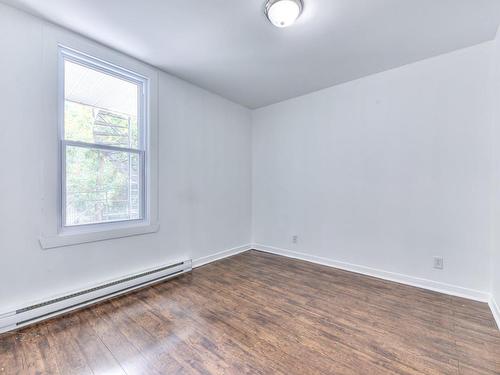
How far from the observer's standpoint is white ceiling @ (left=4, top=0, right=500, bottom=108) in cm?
187

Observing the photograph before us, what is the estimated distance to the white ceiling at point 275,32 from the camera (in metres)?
1.87

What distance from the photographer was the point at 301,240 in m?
3.67

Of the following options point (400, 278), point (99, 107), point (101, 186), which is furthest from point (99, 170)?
point (400, 278)

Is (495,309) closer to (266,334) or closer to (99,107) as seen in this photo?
(266,334)

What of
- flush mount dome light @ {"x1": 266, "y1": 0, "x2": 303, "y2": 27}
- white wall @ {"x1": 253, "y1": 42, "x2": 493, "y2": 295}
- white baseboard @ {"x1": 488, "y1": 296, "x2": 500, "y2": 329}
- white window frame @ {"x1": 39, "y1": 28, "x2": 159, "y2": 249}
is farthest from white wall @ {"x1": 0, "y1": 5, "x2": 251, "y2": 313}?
white baseboard @ {"x1": 488, "y1": 296, "x2": 500, "y2": 329}

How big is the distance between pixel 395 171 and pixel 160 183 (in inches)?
114

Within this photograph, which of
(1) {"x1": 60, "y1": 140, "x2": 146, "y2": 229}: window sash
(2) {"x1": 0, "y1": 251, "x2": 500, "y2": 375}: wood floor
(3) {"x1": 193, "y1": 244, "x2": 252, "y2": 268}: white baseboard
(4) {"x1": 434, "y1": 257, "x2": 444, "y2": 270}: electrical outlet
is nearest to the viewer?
(2) {"x1": 0, "y1": 251, "x2": 500, "y2": 375}: wood floor

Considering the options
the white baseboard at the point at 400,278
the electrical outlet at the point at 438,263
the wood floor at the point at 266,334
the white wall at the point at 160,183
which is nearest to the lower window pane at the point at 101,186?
the white wall at the point at 160,183

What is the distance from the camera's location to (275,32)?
2.17 metres

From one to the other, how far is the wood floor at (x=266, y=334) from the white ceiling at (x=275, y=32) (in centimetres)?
257

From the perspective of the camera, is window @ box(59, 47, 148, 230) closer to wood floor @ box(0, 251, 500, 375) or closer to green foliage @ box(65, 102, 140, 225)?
green foliage @ box(65, 102, 140, 225)

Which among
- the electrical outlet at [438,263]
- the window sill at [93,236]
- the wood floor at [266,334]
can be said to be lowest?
the wood floor at [266,334]

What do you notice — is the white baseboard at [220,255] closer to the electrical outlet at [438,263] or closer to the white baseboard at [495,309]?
the electrical outlet at [438,263]

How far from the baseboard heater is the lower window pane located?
0.66m
